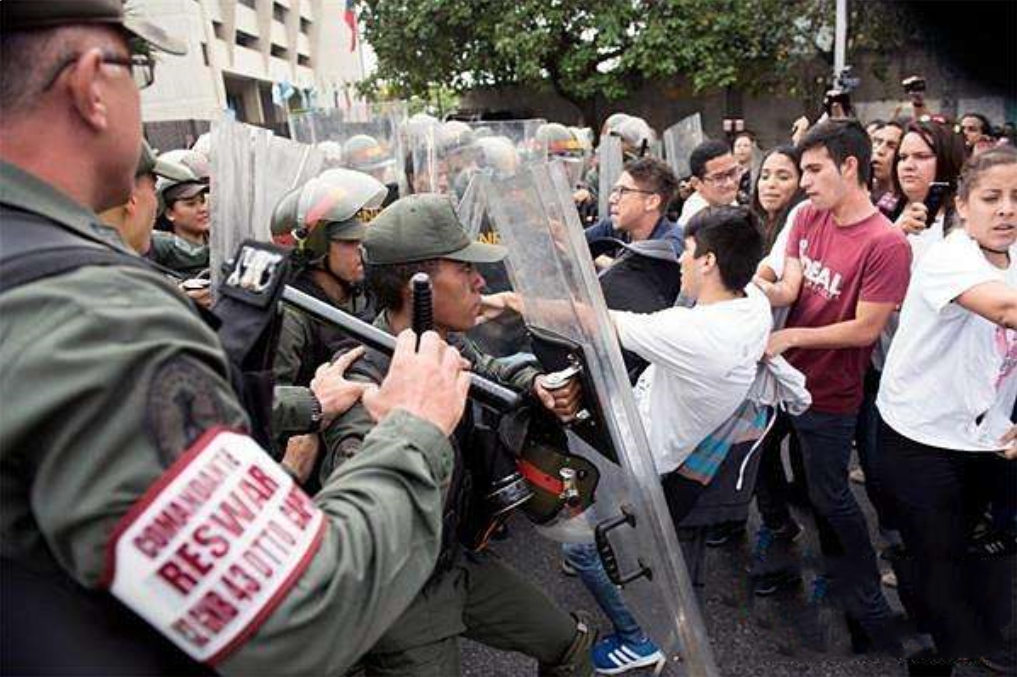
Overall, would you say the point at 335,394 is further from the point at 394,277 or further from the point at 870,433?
the point at 870,433

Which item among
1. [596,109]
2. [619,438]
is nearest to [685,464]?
[619,438]

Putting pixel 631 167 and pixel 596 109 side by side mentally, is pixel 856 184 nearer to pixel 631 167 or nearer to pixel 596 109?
pixel 631 167

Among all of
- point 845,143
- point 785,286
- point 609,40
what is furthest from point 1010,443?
point 609,40

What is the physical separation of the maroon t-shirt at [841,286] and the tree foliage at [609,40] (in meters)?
15.8

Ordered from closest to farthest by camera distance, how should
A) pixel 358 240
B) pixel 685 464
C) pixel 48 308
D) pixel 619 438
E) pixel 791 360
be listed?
1. pixel 48 308
2. pixel 619 438
3. pixel 685 464
4. pixel 358 240
5. pixel 791 360

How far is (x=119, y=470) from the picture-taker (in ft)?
2.50

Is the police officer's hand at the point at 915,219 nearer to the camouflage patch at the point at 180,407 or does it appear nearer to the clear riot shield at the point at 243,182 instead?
the clear riot shield at the point at 243,182

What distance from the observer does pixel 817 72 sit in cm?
1747

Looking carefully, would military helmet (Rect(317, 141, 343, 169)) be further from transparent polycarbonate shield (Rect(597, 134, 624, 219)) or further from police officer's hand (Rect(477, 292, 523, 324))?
police officer's hand (Rect(477, 292, 523, 324))

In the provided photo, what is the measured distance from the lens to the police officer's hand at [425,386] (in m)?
1.11

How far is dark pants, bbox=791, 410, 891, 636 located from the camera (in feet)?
9.14

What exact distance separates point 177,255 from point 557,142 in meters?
4.99

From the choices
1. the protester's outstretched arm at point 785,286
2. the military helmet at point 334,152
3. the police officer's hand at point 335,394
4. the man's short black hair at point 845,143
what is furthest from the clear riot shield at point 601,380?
the military helmet at point 334,152

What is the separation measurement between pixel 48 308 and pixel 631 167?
127 inches
